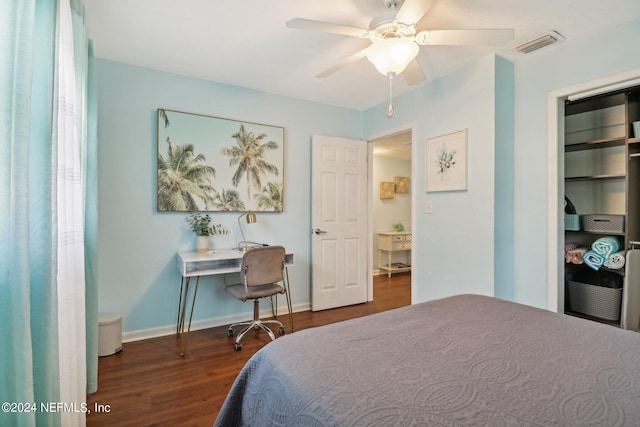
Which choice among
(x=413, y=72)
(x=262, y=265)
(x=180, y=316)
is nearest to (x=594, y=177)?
(x=413, y=72)

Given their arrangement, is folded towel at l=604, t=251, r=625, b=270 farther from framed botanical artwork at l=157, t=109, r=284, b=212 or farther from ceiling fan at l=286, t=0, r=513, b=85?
framed botanical artwork at l=157, t=109, r=284, b=212

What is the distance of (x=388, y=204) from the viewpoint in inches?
242

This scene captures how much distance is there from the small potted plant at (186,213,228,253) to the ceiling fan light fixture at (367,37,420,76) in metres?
2.14

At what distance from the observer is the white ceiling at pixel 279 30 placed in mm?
1990

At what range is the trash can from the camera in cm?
252

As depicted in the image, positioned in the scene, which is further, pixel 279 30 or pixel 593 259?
pixel 593 259

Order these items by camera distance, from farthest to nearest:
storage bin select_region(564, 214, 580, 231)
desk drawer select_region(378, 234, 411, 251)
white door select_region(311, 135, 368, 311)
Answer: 1. desk drawer select_region(378, 234, 411, 251)
2. white door select_region(311, 135, 368, 311)
3. storage bin select_region(564, 214, 580, 231)

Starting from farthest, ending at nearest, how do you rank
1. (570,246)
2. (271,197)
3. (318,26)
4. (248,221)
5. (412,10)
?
(271,197)
(248,221)
(570,246)
(318,26)
(412,10)

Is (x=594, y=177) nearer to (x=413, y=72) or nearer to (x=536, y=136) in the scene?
(x=536, y=136)

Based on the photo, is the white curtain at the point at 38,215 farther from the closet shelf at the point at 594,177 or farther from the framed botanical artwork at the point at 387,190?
the framed botanical artwork at the point at 387,190

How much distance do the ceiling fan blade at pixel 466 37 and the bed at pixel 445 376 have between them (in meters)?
1.46

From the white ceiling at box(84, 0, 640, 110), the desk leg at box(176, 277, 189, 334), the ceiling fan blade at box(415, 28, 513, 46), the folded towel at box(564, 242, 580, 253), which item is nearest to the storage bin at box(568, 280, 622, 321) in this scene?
the folded towel at box(564, 242, 580, 253)

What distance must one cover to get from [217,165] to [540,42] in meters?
2.90

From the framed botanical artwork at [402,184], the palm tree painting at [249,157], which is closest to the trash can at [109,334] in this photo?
the palm tree painting at [249,157]
